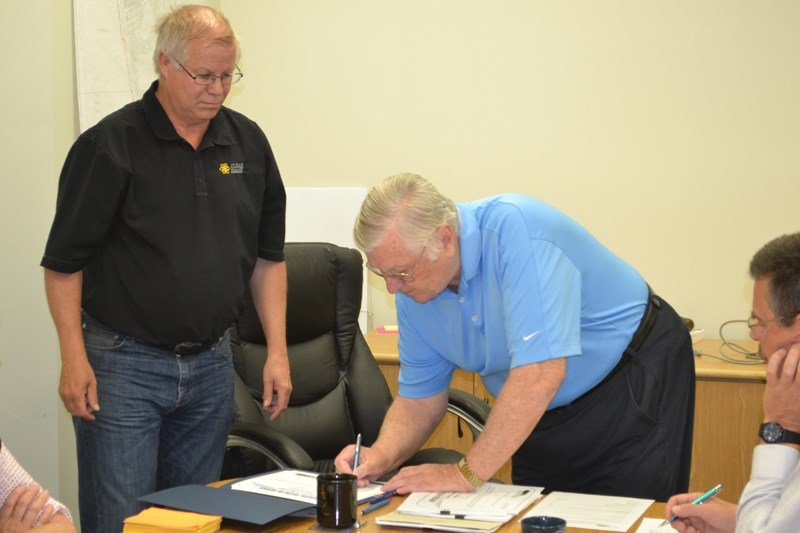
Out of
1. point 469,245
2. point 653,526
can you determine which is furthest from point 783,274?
point 469,245

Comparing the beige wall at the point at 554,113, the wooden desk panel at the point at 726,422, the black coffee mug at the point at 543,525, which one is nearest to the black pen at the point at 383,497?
the black coffee mug at the point at 543,525

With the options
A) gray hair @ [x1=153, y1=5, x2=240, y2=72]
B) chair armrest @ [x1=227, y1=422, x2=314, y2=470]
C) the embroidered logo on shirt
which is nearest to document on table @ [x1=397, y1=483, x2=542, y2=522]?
chair armrest @ [x1=227, y1=422, x2=314, y2=470]

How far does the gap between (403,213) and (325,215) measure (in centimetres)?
247

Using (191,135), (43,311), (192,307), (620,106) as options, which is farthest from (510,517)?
(620,106)

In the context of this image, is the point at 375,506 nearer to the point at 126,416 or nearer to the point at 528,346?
the point at 528,346

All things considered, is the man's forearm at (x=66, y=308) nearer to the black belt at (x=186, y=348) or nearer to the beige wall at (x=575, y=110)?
the black belt at (x=186, y=348)

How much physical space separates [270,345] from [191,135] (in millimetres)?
636

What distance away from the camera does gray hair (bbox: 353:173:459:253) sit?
194 centimetres

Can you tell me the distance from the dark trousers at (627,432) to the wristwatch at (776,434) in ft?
1.94

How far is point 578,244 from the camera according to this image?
208 centimetres

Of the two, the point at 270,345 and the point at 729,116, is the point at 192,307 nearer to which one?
the point at 270,345

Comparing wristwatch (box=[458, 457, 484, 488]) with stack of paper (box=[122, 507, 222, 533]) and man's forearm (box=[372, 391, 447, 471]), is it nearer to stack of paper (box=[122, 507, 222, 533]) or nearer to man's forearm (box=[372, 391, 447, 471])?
man's forearm (box=[372, 391, 447, 471])

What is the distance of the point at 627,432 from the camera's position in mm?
2174

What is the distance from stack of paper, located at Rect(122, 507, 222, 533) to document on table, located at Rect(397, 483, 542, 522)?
1.24 feet
